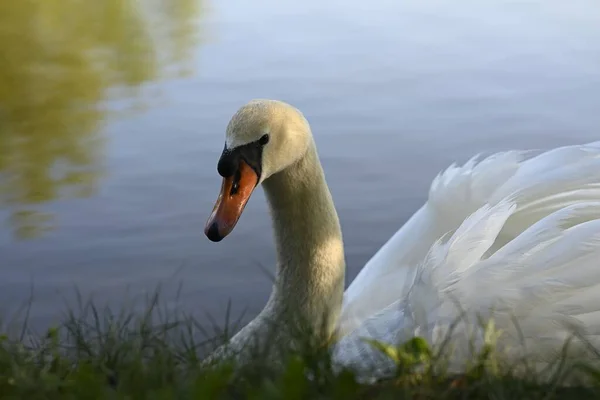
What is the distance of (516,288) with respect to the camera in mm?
3523

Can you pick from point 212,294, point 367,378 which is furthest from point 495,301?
point 212,294

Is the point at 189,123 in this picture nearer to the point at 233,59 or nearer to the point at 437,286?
the point at 233,59

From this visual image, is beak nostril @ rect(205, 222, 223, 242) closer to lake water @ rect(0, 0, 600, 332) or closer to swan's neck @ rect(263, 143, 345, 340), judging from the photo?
swan's neck @ rect(263, 143, 345, 340)

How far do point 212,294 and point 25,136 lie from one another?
3.14 m

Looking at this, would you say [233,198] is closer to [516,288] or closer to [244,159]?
[244,159]

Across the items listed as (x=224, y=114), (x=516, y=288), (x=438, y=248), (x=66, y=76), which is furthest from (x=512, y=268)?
(x=66, y=76)

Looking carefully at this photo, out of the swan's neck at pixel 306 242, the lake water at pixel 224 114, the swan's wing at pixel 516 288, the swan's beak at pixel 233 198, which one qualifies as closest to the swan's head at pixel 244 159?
the swan's beak at pixel 233 198

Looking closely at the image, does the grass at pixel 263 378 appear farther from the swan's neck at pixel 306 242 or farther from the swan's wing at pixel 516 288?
the swan's neck at pixel 306 242

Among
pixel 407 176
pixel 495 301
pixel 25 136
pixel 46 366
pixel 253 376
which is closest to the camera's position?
pixel 253 376

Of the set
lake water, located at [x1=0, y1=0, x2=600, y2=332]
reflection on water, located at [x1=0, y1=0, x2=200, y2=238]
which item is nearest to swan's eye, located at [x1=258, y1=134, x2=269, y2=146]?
lake water, located at [x1=0, y1=0, x2=600, y2=332]

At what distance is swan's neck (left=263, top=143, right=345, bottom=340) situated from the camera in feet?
13.9

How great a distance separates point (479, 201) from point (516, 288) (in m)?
1.10

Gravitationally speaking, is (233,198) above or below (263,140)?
below

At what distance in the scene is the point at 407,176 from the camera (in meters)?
7.47
